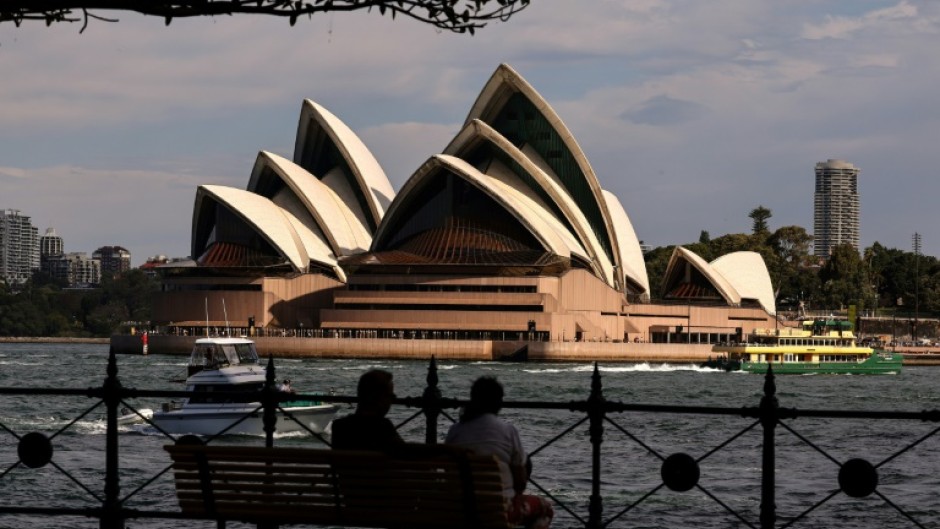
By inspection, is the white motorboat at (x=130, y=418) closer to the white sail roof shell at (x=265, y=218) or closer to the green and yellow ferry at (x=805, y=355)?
the green and yellow ferry at (x=805, y=355)

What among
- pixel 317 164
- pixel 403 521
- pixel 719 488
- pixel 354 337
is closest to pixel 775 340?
pixel 354 337

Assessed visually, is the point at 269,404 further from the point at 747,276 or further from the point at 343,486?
the point at 747,276

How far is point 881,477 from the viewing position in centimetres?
2705

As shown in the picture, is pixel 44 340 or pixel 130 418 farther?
pixel 44 340

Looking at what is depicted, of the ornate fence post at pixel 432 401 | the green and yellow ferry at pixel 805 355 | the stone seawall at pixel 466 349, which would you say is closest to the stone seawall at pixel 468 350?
the stone seawall at pixel 466 349

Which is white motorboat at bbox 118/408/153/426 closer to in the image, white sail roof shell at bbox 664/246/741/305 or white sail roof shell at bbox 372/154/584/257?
white sail roof shell at bbox 372/154/584/257

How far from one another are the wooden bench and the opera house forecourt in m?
80.5

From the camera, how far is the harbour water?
21984 millimetres

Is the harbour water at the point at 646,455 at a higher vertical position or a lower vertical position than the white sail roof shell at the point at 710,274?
lower

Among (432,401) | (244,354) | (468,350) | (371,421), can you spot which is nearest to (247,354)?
(244,354)

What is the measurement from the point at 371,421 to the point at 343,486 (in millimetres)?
367

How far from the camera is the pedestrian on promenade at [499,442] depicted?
8.47 m

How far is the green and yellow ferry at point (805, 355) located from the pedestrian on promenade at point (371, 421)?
68.1m

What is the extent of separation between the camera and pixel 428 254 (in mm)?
93750
